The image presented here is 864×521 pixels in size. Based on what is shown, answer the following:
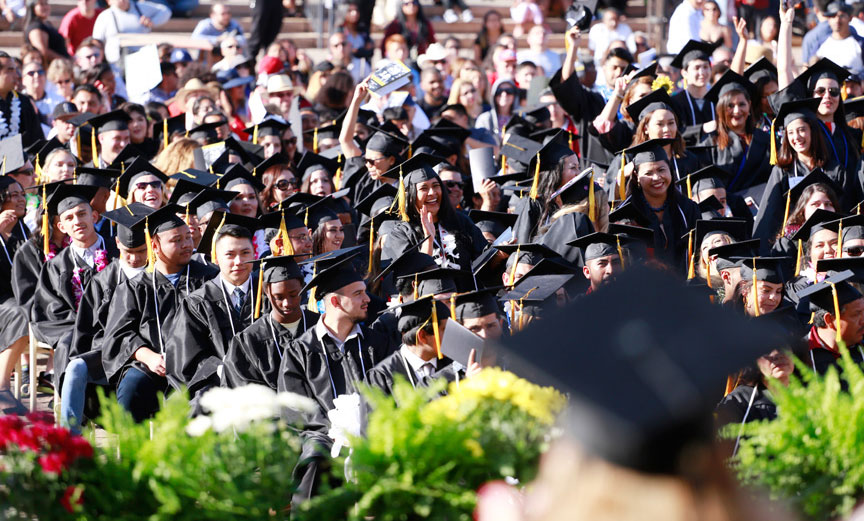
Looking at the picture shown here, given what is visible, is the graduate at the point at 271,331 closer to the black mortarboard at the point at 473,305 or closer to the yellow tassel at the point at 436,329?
the yellow tassel at the point at 436,329

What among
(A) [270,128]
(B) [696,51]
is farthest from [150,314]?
(B) [696,51]

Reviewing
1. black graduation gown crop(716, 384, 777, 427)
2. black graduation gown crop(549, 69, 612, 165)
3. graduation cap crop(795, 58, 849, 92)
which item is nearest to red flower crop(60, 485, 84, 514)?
black graduation gown crop(716, 384, 777, 427)

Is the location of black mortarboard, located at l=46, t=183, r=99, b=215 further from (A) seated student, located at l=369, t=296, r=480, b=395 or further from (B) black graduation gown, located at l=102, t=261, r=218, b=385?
(A) seated student, located at l=369, t=296, r=480, b=395

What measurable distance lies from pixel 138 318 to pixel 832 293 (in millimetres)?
4060

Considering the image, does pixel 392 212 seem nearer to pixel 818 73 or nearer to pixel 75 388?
pixel 75 388

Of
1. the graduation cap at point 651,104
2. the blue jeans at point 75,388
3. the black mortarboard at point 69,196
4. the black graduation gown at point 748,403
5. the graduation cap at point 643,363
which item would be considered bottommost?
the blue jeans at point 75,388

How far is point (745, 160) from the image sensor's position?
31.3ft

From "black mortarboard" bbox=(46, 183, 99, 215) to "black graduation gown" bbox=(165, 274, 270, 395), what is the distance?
1.56 metres

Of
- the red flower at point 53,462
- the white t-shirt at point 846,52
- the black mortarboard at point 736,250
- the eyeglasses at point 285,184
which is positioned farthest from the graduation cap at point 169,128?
the red flower at point 53,462

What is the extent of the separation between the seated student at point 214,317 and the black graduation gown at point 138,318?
0.13 metres

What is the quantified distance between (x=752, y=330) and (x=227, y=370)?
4.56m

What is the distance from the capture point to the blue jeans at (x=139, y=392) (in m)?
6.36

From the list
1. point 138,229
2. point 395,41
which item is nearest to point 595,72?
point 395,41

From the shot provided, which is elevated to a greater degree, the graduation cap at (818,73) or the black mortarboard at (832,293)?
the graduation cap at (818,73)
